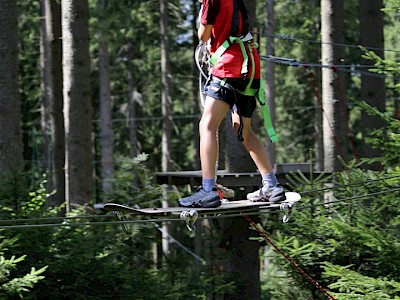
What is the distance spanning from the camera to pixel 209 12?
18.7ft

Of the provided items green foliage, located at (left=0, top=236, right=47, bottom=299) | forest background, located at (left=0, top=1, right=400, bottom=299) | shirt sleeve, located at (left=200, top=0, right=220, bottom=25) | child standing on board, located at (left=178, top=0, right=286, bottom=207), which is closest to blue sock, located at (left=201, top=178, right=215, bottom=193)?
child standing on board, located at (left=178, top=0, right=286, bottom=207)

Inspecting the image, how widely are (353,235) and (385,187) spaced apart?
60 centimetres

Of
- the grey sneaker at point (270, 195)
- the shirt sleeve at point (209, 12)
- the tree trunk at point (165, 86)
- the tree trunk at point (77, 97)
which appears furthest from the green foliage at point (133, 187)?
the tree trunk at point (165, 86)

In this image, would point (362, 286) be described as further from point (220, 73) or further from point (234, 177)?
point (234, 177)

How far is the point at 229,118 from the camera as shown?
35.4 feet

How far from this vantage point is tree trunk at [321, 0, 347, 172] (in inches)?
494

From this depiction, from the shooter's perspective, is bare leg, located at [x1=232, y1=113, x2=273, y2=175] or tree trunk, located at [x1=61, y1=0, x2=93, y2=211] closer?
bare leg, located at [x1=232, y1=113, x2=273, y2=175]

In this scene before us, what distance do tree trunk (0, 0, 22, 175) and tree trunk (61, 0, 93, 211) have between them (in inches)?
62.5

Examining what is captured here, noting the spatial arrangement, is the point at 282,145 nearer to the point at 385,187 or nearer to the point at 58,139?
the point at 58,139

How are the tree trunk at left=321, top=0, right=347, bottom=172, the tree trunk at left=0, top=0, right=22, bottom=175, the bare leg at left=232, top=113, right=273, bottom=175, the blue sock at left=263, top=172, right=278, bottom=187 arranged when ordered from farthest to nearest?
the tree trunk at left=321, top=0, right=347, bottom=172 < the tree trunk at left=0, top=0, right=22, bottom=175 < the blue sock at left=263, top=172, right=278, bottom=187 < the bare leg at left=232, top=113, right=273, bottom=175

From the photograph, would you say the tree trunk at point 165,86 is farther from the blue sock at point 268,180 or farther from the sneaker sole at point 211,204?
the sneaker sole at point 211,204

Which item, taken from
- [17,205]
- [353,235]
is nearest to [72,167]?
[17,205]

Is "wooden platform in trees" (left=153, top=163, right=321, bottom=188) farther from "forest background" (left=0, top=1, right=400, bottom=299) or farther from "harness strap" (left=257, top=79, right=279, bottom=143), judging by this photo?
"harness strap" (left=257, top=79, right=279, bottom=143)

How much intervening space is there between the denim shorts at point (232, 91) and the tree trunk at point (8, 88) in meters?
4.44
